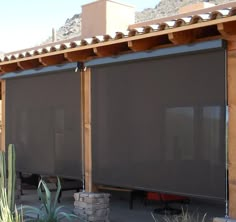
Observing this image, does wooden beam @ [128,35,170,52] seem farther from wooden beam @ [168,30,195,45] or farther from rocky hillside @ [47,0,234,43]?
rocky hillside @ [47,0,234,43]

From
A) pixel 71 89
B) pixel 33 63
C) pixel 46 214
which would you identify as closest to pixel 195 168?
pixel 46 214

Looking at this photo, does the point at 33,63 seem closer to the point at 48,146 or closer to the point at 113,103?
the point at 48,146

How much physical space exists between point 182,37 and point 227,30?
0.70m

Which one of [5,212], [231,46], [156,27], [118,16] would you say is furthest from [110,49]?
[118,16]

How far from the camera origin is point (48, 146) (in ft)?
29.5

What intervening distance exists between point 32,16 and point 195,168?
101ft

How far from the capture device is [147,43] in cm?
700

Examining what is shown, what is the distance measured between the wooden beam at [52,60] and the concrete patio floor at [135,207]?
2.76m

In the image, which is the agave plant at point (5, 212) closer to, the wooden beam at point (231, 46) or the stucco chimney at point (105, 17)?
the wooden beam at point (231, 46)

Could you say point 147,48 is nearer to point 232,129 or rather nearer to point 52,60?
point 232,129

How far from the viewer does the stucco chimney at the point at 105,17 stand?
48.7 ft

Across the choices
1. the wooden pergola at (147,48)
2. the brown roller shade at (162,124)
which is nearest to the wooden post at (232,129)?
the wooden pergola at (147,48)

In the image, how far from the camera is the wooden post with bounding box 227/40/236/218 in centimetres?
589

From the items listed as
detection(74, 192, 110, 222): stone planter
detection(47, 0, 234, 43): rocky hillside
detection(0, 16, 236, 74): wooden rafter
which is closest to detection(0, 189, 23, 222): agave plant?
detection(74, 192, 110, 222): stone planter
